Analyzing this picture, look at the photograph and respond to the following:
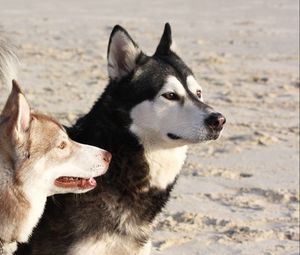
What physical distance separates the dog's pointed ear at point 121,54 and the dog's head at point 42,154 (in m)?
0.69

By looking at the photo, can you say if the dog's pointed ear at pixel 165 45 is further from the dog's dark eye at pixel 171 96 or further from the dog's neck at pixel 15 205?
the dog's neck at pixel 15 205

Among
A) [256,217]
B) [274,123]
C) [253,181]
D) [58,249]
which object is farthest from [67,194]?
[274,123]

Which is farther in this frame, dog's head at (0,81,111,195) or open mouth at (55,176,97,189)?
open mouth at (55,176,97,189)

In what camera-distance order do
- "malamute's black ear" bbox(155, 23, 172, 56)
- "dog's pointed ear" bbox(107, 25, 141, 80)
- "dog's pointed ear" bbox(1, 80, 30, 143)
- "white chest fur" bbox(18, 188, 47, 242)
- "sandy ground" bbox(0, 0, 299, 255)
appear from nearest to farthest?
"dog's pointed ear" bbox(1, 80, 30, 143), "white chest fur" bbox(18, 188, 47, 242), "dog's pointed ear" bbox(107, 25, 141, 80), "malamute's black ear" bbox(155, 23, 172, 56), "sandy ground" bbox(0, 0, 299, 255)

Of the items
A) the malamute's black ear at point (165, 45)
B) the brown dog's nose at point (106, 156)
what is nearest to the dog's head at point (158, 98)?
the malamute's black ear at point (165, 45)

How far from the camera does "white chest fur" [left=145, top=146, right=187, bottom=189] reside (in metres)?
5.66

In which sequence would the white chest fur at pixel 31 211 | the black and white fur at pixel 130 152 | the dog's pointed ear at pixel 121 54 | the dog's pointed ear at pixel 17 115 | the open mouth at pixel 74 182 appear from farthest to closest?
the dog's pointed ear at pixel 121 54 < the black and white fur at pixel 130 152 < the open mouth at pixel 74 182 < the white chest fur at pixel 31 211 < the dog's pointed ear at pixel 17 115

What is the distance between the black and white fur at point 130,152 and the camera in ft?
18.1

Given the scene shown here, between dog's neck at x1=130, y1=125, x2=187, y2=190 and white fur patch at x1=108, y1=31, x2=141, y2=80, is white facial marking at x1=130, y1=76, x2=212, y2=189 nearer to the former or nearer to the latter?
dog's neck at x1=130, y1=125, x2=187, y2=190

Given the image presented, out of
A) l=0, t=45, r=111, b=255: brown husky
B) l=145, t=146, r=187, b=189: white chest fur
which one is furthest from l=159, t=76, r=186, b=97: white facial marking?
l=0, t=45, r=111, b=255: brown husky

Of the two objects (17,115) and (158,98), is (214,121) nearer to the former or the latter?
(158,98)

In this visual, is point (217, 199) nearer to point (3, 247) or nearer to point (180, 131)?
point (180, 131)

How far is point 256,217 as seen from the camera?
7270 mm

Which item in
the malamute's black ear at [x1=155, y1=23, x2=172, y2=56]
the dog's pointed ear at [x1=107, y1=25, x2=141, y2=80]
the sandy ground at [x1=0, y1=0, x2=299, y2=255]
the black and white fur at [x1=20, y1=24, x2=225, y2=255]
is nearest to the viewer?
the black and white fur at [x1=20, y1=24, x2=225, y2=255]
